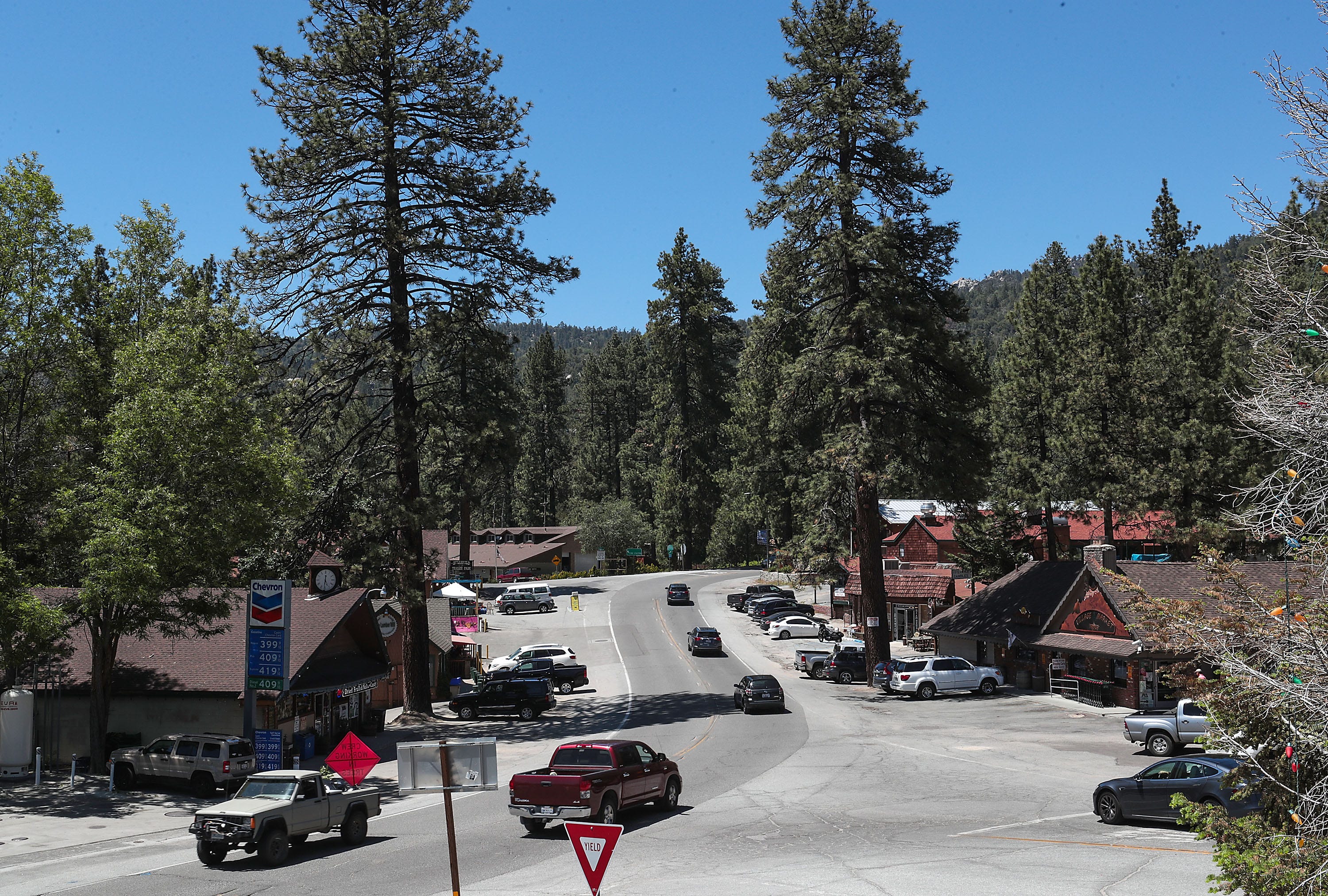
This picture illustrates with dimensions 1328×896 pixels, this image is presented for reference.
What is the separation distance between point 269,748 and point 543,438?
99.2m

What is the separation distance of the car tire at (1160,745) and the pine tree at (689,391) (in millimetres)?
68914

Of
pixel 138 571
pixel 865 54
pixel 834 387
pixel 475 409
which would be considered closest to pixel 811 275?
pixel 834 387

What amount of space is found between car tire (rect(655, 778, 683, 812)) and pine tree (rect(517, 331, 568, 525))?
310 feet

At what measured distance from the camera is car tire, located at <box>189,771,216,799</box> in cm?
2500

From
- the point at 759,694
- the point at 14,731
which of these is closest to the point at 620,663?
the point at 759,694

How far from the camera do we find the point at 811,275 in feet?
141

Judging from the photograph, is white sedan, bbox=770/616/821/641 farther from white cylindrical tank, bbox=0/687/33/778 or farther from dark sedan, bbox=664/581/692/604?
white cylindrical tank, bbox=0/687/33/778

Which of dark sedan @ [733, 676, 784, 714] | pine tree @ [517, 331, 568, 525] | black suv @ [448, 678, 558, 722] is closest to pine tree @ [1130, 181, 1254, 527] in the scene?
dark sedan @ [733, 676, 784, 714]

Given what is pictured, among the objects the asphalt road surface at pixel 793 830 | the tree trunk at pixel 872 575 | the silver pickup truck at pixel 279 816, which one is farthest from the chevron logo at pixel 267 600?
the tree trunk at pixel 872 575

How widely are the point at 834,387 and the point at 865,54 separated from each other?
13.8 m

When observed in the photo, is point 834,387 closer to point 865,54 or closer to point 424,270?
point 865,54

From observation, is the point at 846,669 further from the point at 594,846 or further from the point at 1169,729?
the point at 594,846

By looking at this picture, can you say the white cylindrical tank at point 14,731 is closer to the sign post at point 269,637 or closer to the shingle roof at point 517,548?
the sign post at point 269,637

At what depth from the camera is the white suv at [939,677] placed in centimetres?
4153
